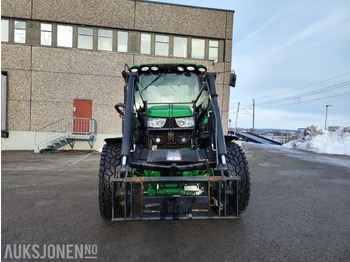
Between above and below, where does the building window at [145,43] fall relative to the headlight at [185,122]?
above

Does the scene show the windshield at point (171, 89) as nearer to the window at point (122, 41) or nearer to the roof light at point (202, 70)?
the roof light at point (202, 70)

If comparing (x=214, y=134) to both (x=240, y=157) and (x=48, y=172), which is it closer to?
(x=240, y=157)

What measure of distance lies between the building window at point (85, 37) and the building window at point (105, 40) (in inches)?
19.5

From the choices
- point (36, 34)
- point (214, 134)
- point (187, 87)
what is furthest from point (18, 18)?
point (214, 134)

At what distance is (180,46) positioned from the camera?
14227 mm

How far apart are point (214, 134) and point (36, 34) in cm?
1448

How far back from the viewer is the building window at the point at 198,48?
14361 mm

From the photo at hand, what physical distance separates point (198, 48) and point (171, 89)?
11426 mm

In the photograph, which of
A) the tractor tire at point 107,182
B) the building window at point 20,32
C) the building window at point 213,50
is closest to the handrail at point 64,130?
the building window at point 20,32

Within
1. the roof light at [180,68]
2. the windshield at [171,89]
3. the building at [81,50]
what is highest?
the building at [81,50]

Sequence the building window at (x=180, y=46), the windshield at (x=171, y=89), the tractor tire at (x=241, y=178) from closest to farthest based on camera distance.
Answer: the tractor tire at (x=241, y=178) → the windshield at (x=171, y=89) → the building window at (x=180, y=46)

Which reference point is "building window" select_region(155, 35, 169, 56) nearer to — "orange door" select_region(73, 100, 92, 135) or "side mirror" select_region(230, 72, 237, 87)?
"orange door" select_region(73, 100, 92, 135)

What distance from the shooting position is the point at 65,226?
10.5 feet

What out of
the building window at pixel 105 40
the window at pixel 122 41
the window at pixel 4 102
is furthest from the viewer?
the window at pixel 122 41
